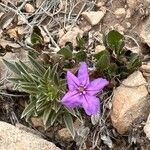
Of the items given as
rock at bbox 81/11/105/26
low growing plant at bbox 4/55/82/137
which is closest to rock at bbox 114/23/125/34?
rock at bbox 81/11/105/26

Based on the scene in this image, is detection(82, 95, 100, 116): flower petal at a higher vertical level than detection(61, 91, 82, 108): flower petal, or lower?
lower

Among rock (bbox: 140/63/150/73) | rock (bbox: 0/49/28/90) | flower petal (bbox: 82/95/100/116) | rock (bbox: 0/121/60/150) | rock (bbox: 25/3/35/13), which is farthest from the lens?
rock (bbox: 25/3/35/13)

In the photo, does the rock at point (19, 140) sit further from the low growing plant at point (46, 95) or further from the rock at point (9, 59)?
the rock at point (9, 59)

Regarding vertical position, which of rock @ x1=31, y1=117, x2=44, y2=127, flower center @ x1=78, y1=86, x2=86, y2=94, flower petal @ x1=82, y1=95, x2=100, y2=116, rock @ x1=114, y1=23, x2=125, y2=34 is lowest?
rock @ x1=31, y1=117, x2=44, y2=127

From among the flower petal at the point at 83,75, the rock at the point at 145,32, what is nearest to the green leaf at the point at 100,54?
the flower petal at the point at 83,75

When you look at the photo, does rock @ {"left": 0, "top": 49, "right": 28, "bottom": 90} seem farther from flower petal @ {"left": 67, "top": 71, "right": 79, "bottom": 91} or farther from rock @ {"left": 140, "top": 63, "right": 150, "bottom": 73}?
rock @ {"left": 140, "top": 63, "right": 150, "bottom": 73}

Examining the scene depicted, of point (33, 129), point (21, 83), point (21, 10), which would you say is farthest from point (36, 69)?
point (21, 10)

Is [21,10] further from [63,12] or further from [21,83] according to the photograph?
[21,83]
